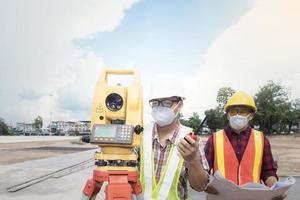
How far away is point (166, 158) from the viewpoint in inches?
102

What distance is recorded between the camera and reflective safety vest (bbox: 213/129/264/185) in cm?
289

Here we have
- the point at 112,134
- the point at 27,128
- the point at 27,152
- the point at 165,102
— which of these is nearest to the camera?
the point at 165,102

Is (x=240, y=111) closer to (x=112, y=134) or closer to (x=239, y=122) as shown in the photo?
(x=239, y=122)

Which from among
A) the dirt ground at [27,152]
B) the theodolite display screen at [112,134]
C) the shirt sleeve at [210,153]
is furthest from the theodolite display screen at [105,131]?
the dirt ground at [27,152]

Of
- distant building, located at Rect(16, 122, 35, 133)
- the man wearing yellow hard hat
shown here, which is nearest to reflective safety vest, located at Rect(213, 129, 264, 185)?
the man wearing yellow hard hat

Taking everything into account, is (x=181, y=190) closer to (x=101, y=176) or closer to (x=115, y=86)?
(x=101, y=176)

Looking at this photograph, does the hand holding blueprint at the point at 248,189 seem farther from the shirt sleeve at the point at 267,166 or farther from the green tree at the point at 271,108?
the green tree at the point at 271,108

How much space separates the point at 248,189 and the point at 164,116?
0.73 metres

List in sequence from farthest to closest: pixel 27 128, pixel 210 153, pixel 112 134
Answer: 1. pixel 27 128
2. pixel 210 153
3. pixel 112 134

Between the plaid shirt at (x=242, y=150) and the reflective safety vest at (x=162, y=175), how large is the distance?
0.47m

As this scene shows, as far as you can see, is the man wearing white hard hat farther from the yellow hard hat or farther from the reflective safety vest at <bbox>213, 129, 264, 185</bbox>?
the yellow hard hat

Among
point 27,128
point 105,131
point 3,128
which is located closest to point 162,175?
point 105,131

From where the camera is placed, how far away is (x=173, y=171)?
252 cm

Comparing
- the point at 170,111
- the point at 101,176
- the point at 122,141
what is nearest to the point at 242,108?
the point at 170,111
